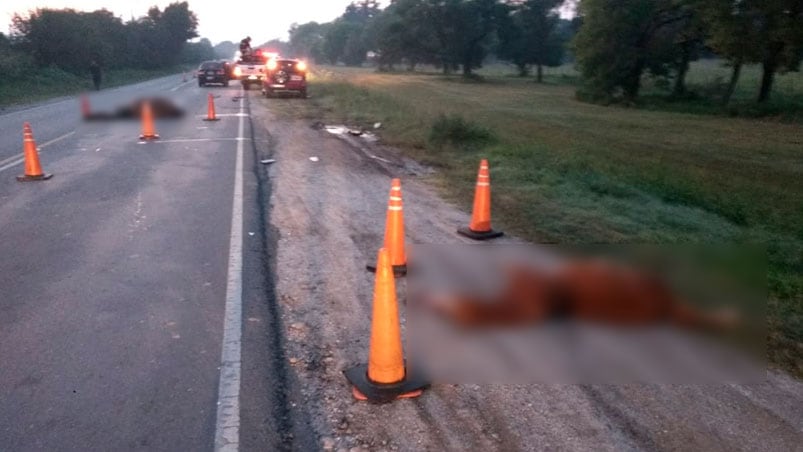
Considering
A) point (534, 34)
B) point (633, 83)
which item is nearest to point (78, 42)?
point (534, 34)

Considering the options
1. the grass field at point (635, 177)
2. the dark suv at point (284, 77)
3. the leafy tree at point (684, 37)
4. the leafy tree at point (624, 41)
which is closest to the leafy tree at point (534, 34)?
the leafy tree at point (684, 37)

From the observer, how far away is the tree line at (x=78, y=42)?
191 feet

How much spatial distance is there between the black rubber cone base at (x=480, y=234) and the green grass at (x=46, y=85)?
3163 cm

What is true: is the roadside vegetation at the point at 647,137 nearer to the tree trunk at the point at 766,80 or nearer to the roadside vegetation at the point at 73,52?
the tree trunk at the point at 766,80

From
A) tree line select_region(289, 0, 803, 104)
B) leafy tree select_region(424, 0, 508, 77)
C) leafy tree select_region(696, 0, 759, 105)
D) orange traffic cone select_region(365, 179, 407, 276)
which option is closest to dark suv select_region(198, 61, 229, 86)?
tree line select_region(289, 0, 803, 104)

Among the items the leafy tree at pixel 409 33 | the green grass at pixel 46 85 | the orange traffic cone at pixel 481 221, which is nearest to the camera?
the orange traffic cone at pixel 481 221

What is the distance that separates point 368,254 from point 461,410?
12.0 feet

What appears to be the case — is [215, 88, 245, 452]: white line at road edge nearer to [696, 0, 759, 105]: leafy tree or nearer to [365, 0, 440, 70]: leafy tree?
A: [696, 0, 759, 105]: leafy tree

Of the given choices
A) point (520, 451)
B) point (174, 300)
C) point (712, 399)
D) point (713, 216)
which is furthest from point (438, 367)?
point (713, 216)

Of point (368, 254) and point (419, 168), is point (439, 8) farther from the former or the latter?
point (368, 254)

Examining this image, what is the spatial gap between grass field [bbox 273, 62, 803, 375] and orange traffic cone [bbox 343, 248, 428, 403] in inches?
107

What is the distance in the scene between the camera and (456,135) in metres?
17.9

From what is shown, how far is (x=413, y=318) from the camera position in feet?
17.0

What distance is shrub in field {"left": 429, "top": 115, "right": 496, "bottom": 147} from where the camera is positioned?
1770cm
